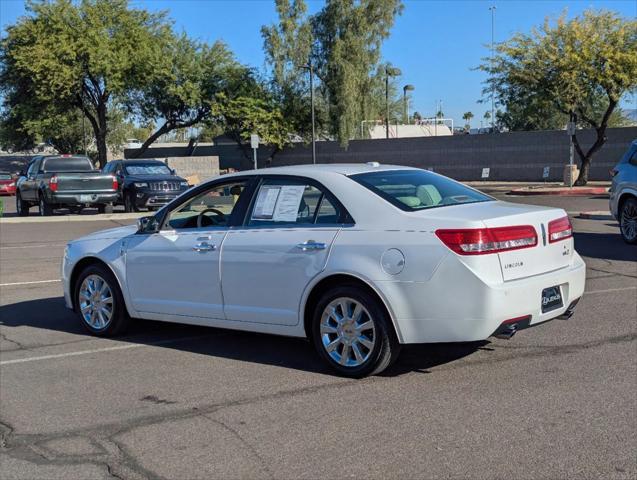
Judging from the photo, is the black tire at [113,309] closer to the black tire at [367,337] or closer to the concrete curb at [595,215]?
the black tire at [367,337]

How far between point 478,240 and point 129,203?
66.6 ft

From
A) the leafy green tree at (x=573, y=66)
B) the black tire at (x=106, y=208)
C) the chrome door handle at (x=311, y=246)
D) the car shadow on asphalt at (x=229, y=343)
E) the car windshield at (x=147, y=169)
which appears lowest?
the car shadow on asphalt at (x=229, y=343)

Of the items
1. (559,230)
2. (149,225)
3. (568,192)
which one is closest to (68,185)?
(149,225)

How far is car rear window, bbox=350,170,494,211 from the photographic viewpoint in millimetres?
6004

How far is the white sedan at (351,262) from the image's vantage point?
17.9 ft

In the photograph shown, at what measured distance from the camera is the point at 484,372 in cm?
599

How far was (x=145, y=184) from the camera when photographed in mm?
23859

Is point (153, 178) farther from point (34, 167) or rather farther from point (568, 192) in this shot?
point (568, 192)

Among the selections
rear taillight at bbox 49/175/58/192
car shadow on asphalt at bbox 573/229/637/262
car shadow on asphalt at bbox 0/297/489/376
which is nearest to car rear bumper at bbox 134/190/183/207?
rear taillight at bbox 49/175/58/192

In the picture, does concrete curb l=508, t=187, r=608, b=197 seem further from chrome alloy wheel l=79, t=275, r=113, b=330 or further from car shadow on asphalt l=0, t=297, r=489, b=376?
chrome alloy wheel l=79, t=275, r=113, b=330

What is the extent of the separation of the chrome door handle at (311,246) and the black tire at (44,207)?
18498 millimetres

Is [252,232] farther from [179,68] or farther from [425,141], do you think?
[179,68]

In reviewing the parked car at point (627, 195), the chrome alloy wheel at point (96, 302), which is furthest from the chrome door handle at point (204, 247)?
the parked car at point (627, 195)

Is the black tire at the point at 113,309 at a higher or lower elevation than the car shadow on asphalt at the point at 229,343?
higher
